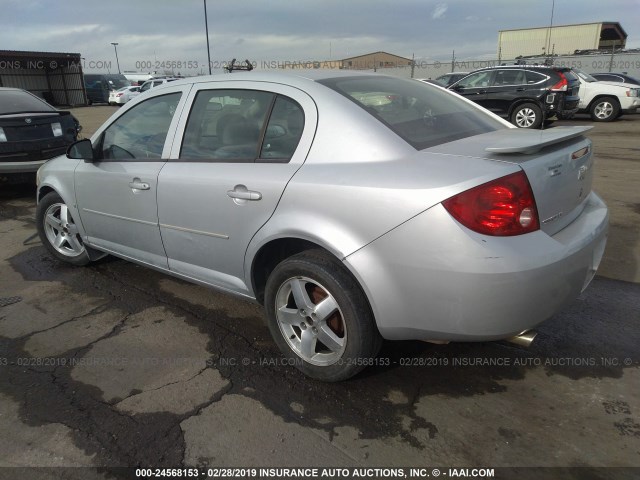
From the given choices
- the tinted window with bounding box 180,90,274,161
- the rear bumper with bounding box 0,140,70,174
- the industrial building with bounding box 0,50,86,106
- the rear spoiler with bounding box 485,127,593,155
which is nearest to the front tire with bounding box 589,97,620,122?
the rear spoiler with bounding box 485,127,593,155

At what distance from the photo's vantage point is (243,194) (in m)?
2.71

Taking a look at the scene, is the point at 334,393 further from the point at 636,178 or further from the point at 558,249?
the point at 636,178

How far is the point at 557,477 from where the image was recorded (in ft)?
6.64

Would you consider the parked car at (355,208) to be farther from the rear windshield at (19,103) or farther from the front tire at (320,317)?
the rear windshield at (19,103)

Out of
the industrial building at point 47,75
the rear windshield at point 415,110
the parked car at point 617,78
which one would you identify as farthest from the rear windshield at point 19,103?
the industrial building at point 47,75

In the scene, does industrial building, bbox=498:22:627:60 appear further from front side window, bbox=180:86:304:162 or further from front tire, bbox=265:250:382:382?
front tire, bbox=265:250:382:382

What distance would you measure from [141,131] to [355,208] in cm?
204

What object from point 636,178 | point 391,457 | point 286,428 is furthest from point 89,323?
point 636,178

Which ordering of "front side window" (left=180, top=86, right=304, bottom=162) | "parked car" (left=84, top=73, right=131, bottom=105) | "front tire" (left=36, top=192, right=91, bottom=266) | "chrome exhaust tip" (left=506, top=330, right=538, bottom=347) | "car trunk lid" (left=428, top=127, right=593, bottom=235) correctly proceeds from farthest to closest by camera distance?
"parked car" (left=84, top=73, right=131, bottom=105) → "front tire" (left=36, top=192, right=91, bottom=266) → "front side window" (left=180, top=86, right=304, bottom=162) → "chrome exhaust tip" (left=506, top=330, right=538, bottom=347) → "car trunk lid" (left=428, top=127, right=593, bottom=235)

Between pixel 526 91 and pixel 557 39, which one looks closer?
pixel 526 91

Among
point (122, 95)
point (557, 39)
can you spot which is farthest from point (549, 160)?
point (557, 39)

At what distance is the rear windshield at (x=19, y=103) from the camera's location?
7234 millimetres

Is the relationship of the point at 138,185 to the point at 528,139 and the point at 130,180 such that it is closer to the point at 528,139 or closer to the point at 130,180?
the point at 130,180

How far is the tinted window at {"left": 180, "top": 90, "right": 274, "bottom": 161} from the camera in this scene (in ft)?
9.39
